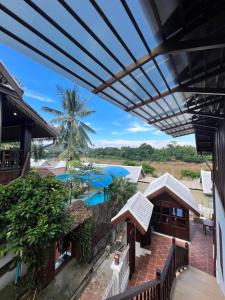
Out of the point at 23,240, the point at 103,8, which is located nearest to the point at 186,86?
the point at 103,8

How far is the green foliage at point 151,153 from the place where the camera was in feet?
81.1

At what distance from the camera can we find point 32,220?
3490mm

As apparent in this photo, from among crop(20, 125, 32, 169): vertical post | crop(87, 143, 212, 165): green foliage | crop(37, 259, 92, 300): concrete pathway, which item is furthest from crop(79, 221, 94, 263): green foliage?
crop(87, 143, 212, 165): green foliage

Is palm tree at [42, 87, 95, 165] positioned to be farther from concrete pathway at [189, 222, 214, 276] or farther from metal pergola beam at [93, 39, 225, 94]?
metal pergola beam at [93, 39, 225, 94]

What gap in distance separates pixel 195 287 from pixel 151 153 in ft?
87.9

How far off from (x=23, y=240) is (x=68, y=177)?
6.31 metres

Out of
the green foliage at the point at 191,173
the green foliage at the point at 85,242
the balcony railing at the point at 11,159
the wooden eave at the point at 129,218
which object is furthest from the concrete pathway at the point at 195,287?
the green foliage at the point at 191,173

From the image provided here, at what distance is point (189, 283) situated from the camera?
4.74 m

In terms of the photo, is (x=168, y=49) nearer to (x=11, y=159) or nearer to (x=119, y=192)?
(x=11, y=159)

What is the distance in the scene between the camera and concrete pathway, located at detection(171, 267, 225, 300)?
12.9ft

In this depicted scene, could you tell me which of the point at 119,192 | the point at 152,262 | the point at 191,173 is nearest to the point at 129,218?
the point at 152,262

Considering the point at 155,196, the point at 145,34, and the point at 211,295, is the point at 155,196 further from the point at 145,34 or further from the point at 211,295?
the point at 145,34

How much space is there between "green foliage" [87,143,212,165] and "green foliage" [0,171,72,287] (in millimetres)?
19273

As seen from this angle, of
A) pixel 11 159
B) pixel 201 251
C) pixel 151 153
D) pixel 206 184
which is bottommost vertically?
pixel 201 251
